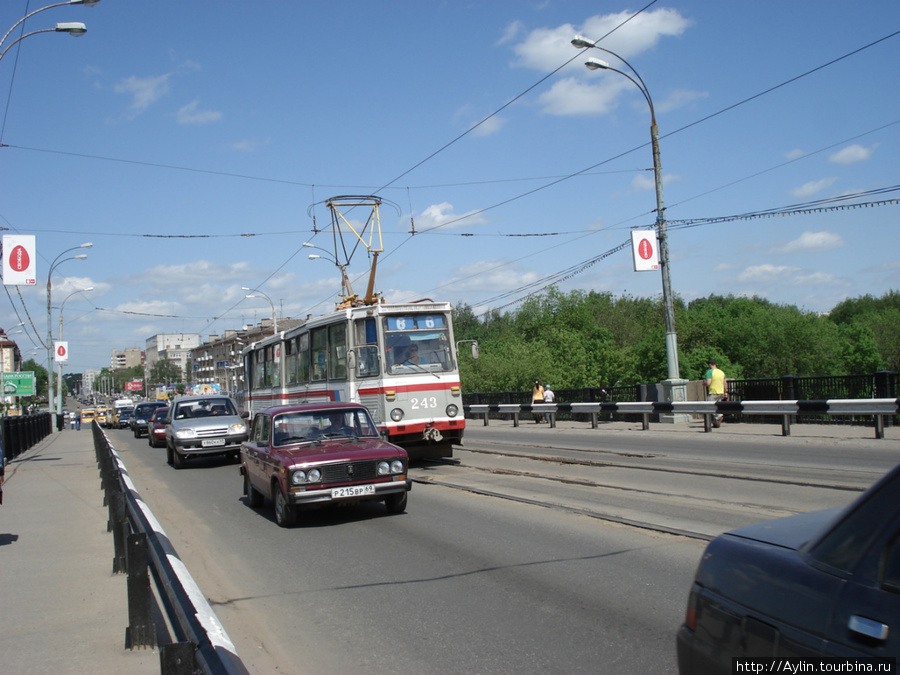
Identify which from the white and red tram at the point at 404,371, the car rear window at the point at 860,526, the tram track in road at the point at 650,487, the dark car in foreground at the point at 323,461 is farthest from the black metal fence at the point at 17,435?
the car rear window at the point at 860,526

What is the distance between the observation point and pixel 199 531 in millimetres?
9906

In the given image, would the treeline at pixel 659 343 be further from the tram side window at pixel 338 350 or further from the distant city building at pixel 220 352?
the distant city building at pixel 220 352

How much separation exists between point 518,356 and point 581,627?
4361cm

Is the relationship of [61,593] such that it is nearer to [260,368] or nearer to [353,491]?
[353,491]

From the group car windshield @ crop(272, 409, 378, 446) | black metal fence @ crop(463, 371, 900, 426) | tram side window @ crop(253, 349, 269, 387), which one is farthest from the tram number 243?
tram side window @ crop(253, 349, 269, 387)

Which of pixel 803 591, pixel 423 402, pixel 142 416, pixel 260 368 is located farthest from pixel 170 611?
pixel 142 416

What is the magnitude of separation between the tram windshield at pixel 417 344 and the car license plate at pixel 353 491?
623cm

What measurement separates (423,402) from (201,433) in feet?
20.6

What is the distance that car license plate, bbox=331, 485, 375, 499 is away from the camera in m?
9.43

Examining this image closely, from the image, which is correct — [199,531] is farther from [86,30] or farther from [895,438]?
[895,438]

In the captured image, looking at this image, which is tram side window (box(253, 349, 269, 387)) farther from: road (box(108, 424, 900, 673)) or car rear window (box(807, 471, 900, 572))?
car rear window (box(807, 471, 900, 572))

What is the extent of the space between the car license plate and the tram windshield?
6227mm

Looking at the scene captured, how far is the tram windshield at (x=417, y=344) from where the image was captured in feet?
52.1

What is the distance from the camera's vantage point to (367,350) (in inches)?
625
